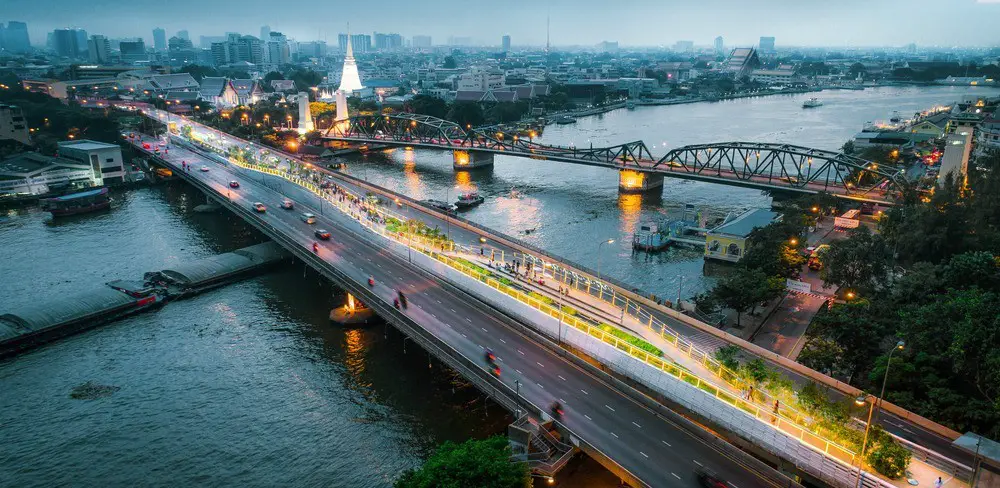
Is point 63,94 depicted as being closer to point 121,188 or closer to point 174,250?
point 121,188

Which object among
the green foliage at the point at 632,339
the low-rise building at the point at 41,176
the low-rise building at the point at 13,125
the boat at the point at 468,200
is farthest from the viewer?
the low-rise building at the point at 13,125

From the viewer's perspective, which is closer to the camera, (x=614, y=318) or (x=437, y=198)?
(x=614, y=318)

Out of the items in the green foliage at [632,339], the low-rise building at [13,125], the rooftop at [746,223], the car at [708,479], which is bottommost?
the car at [708,479]

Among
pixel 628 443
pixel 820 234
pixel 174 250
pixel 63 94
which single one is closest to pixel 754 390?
pixel 628 443

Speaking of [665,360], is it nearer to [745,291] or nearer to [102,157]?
[745,291]

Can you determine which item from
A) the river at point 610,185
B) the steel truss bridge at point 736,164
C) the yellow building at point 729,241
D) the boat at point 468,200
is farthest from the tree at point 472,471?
the steel truss bridge at point 736,164

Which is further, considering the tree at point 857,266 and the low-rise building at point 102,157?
the low-rise building at point 102,157

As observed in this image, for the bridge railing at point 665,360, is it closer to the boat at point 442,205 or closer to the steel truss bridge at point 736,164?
the boat at point 442,205

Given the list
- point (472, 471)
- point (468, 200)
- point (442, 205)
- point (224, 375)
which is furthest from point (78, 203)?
point (472, 471)
